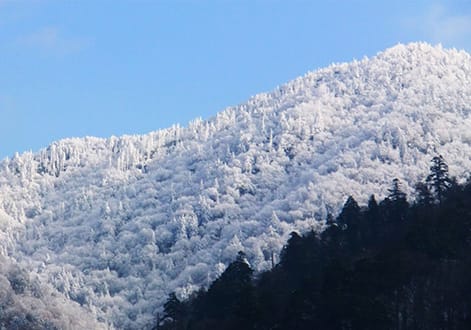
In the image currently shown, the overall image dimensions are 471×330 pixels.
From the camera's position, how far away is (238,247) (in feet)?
545

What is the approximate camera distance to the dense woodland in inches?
2018

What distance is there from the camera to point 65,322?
13900 centimetres

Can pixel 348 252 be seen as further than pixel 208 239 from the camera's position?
No

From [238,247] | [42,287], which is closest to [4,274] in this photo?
[42,287]

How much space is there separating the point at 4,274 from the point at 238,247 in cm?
4189

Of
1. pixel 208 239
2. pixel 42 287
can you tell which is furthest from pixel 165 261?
pixel 42 287

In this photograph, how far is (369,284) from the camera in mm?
53062

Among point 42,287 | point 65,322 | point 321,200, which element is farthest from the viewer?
point 321,200

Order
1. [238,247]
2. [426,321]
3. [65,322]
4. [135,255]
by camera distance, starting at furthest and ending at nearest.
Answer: [135,255] → [238,247] → [65,322] → [426,321]

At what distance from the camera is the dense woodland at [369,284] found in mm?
51250

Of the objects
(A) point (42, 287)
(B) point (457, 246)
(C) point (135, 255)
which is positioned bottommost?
(B) point (457, 246)

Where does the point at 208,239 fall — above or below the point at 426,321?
above

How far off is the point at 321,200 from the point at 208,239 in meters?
25.4

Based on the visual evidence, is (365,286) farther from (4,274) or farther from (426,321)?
(4,274)
